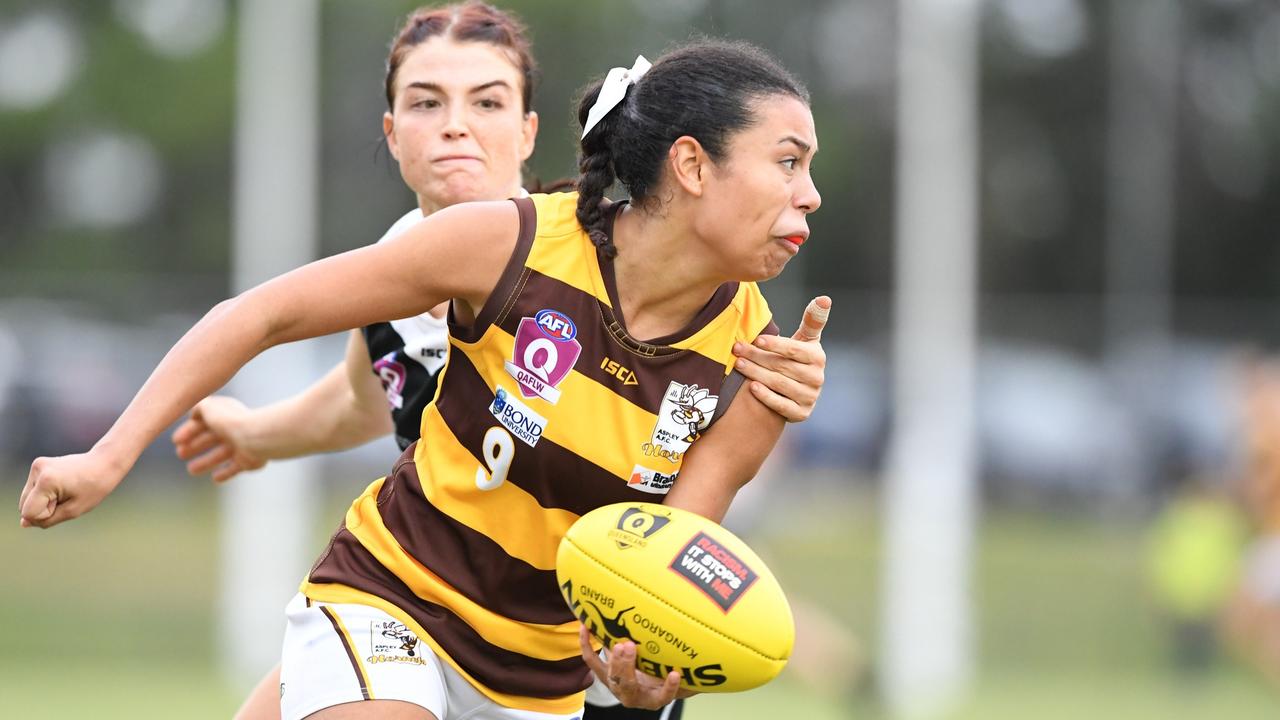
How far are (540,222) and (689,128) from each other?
1.12 feet

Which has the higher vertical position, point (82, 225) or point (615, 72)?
point (615, 72)

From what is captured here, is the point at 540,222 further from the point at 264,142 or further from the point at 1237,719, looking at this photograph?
the point at 264,142

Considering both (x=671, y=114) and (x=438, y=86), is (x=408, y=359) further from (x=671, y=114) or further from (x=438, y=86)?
(x=671, y=114)

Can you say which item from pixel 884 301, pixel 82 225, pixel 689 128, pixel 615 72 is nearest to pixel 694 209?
pixel 689 128

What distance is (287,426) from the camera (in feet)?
14.9

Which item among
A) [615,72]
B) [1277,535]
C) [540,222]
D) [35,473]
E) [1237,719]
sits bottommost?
[1237,719]

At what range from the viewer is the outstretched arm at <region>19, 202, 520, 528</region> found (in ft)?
10.0

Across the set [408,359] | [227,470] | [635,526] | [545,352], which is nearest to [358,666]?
[635,526]

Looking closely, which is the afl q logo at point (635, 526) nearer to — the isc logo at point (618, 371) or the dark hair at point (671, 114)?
the isc logo at point (618, 371)

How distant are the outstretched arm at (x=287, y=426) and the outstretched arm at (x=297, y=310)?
1.16m

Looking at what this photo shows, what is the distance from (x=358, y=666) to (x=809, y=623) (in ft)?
25.1

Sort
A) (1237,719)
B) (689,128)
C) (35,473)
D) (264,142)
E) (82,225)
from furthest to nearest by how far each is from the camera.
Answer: (82,225)
(264,142)
(1237,719)
(689,128)
(35,473)

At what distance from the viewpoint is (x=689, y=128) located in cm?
339

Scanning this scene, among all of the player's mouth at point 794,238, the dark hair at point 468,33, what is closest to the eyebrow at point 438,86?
the dark hair at point 468,33
